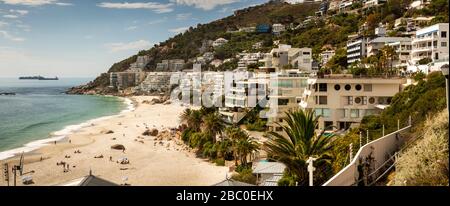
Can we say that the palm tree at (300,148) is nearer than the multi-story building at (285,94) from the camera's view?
Yes

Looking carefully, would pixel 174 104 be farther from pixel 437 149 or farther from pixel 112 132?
pixel 437 149

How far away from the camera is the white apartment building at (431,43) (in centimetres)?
3300

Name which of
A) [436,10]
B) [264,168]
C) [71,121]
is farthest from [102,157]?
[436,10]

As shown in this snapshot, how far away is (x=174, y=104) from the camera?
249 ft

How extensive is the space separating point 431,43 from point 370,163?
3092cm

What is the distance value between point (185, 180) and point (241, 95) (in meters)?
17.9

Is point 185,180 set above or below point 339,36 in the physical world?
below

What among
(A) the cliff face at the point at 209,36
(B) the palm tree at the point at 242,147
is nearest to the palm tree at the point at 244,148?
(B) the palm tree at the point at 242,147

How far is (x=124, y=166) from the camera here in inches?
1074

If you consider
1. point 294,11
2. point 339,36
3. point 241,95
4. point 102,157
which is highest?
point 294,11

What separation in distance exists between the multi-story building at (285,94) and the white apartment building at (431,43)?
10.8 m

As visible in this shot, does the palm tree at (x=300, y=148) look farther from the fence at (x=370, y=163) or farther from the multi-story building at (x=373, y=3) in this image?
the multi-story building at (x=373, y=3)

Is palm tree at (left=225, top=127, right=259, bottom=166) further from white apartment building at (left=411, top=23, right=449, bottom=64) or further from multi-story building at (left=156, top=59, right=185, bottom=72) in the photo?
multi-story building at (left=156, top=59, right=185, bottom=72)

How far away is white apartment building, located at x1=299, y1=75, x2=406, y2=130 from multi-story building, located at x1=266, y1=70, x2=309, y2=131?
418cm
